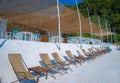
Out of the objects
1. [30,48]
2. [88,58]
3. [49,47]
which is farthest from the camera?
[88,58]

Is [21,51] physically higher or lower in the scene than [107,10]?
lower

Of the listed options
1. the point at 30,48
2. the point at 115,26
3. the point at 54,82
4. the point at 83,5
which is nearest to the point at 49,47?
the point at 30,48

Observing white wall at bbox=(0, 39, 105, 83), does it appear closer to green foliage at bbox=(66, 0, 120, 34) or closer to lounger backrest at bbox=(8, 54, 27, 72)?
lounger backrest at bbox=(8, 54, 27, 72)

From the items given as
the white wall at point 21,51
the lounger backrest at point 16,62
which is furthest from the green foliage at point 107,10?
the lounger backrest at point 16,62

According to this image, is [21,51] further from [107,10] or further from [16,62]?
[107,10]

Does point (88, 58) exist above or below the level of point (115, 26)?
below

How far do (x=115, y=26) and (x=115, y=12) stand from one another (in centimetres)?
724

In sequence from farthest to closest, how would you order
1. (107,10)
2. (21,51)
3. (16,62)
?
(107,10) → (21,51) → (16,62)

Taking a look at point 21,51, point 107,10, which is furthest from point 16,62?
point 107,10

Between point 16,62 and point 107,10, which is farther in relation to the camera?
point 107,10

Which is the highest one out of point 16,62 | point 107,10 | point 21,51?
point 107,10

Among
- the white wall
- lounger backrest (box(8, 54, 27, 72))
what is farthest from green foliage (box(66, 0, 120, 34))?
lounger backrest (box(8, 54, 27, 72))

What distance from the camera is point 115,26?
4066cm

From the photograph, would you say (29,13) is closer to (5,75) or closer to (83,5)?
(5,75)
